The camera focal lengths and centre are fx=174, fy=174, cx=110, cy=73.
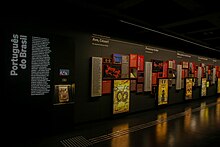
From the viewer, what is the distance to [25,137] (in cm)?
359

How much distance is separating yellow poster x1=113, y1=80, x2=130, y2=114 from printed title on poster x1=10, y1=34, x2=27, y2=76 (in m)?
2.80

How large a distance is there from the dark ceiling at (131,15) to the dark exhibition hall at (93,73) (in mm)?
23

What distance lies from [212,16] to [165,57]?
10.4 feet

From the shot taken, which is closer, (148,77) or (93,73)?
(93,73)

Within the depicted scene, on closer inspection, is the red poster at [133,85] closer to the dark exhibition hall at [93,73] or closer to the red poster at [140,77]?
the dark exhibition hall at [93,73]

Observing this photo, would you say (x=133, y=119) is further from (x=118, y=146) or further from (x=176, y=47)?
(x=176, y=47)

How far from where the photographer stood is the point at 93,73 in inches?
196

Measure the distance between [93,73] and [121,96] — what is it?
1325mm

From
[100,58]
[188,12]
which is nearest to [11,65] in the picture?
[100,58]

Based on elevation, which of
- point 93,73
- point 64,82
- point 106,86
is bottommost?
point 106,86

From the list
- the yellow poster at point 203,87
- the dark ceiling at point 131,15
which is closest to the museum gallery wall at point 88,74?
the dark ceiling at point 131,15

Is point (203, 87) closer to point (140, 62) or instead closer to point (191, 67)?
point (191, 67)

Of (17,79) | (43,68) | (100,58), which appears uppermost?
(100,58)

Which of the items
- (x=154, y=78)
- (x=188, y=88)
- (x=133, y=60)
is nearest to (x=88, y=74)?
(x=133, y=60)
